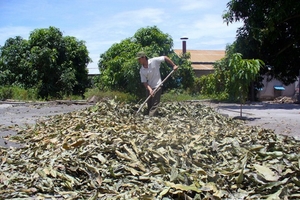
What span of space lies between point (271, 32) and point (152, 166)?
1113 centimetres

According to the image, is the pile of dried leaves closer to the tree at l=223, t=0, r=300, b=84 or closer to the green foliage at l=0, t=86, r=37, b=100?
the tree at l=223, t=0, r=300, b=84

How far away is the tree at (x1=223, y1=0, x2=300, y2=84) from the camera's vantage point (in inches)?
512

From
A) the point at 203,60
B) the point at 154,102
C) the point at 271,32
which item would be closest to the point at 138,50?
the point at 271,32

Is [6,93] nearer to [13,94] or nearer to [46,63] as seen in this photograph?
[13,94]

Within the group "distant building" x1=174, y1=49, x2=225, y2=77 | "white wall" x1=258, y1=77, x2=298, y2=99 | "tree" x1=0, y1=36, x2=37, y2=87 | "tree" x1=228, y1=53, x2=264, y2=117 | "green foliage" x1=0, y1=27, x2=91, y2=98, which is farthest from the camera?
"distant building" x1=174, y1=49, x2=225, y2=77

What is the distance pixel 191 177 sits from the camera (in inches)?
140

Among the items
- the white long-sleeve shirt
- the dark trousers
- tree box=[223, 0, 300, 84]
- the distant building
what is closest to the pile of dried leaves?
the dark trousers

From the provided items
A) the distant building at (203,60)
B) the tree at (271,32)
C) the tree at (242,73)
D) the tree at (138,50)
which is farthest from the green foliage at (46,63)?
the tree at (242,73)

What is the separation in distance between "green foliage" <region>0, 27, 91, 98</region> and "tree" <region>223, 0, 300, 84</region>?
782 centimetres

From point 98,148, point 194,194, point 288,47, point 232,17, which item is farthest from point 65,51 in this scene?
point 194,194

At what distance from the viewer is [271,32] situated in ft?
45.5

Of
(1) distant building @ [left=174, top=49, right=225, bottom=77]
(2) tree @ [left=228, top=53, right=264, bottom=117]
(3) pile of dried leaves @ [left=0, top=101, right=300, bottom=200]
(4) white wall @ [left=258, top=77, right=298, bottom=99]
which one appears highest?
(1) distant building @ [left=174, top=49, right=225, bottom=77]

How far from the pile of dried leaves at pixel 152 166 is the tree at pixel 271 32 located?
28.6ft

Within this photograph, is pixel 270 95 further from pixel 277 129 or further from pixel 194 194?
pixel 194 194
